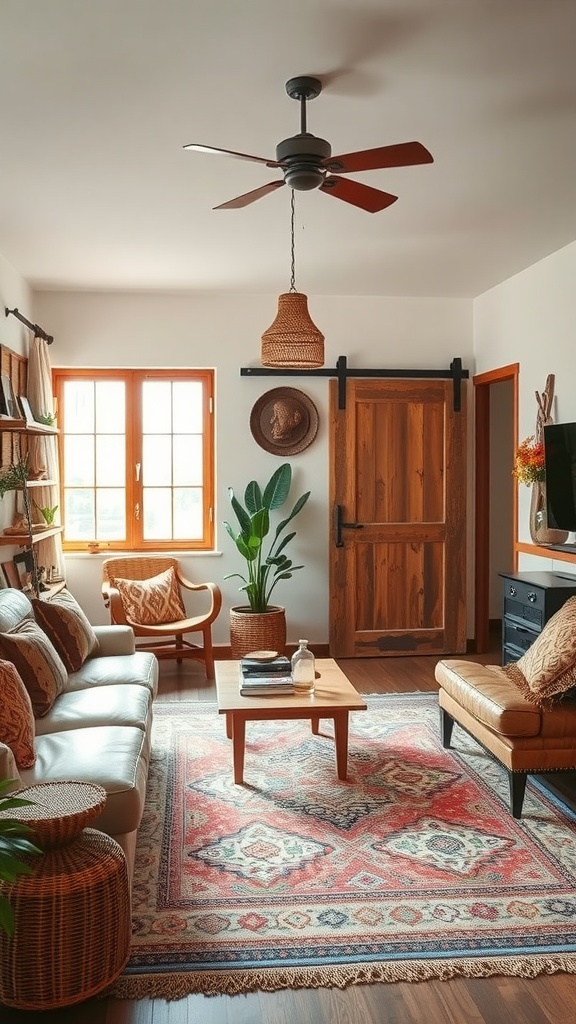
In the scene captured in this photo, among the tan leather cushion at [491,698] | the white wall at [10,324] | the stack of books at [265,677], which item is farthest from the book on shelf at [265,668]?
the white wall at [10,324]

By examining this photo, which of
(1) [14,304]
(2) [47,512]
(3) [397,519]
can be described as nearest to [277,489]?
(3) [397,519]

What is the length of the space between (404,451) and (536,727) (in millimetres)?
3375

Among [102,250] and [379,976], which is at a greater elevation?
[102,250]

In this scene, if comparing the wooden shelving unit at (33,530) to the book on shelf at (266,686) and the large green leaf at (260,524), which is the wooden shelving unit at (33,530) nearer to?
the large green leaf at (260,524)

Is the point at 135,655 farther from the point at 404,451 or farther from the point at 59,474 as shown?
the point at 404,451

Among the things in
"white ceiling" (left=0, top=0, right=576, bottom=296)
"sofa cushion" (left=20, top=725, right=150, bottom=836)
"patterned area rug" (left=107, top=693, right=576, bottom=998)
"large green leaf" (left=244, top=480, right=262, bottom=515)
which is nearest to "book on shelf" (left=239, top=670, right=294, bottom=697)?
"patterned area rug" (left=107, top=693, right=576, bottom=998)

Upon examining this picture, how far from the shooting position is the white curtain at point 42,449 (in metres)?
5.62

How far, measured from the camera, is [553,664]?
11.0ft

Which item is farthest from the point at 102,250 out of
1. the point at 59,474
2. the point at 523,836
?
the point at 523,836

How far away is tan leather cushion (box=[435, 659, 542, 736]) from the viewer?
3354 millimetres

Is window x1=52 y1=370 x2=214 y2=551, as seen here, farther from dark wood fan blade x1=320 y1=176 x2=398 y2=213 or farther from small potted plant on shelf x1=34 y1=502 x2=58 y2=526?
dark wood fan blade x1=320 y1=176 x2=398 y2=213

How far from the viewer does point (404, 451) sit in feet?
21.2

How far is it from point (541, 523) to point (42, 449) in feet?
10.6

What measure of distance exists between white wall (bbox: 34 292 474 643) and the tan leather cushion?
2403mm
